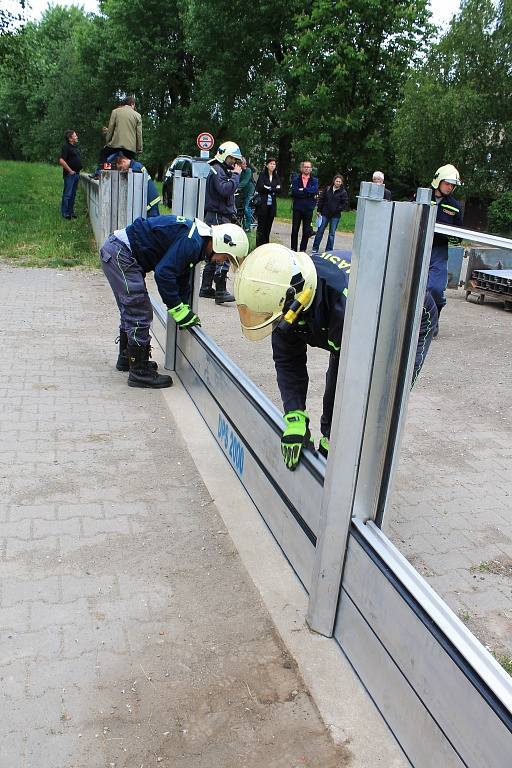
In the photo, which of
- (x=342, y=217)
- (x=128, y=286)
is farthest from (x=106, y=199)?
(x=342, y=217)

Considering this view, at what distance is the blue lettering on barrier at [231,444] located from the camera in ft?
14.2

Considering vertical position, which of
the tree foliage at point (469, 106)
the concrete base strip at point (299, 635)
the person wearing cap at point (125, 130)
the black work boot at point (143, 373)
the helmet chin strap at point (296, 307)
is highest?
the tree foliage at point (469, 106)

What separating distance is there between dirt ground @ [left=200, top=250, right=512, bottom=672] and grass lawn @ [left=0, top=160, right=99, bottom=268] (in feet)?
15.6

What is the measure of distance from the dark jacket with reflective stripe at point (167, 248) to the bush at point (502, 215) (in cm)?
2170

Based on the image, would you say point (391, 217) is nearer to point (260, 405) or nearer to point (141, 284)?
point (260, 405)

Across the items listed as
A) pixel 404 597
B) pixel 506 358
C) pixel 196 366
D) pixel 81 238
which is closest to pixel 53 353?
pixel 196 366

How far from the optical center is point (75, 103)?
165 feet

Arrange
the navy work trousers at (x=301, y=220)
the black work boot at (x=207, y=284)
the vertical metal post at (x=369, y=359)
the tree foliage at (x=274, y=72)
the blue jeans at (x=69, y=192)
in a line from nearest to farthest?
the vertical metal post at (x=369, y=359), the black work boot at (x=207, y=284), the navy work trousers at (x=301, y=220), the blue jeans at (x=69, y=192), the tree foliage at (x=274, y=72)

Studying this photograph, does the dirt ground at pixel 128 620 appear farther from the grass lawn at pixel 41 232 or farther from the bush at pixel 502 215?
the bush at pixel 502 215

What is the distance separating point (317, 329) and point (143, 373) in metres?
3.07

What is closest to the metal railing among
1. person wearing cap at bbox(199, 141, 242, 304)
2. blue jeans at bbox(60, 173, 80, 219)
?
person wearing cap at bbox(199, 141, 242, 304)

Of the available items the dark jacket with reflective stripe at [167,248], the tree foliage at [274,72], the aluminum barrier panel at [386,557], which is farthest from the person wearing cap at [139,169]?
the tree foliage at [274,72]

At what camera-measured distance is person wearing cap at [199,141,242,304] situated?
9.56 metres

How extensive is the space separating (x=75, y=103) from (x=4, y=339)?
48.0 metres
